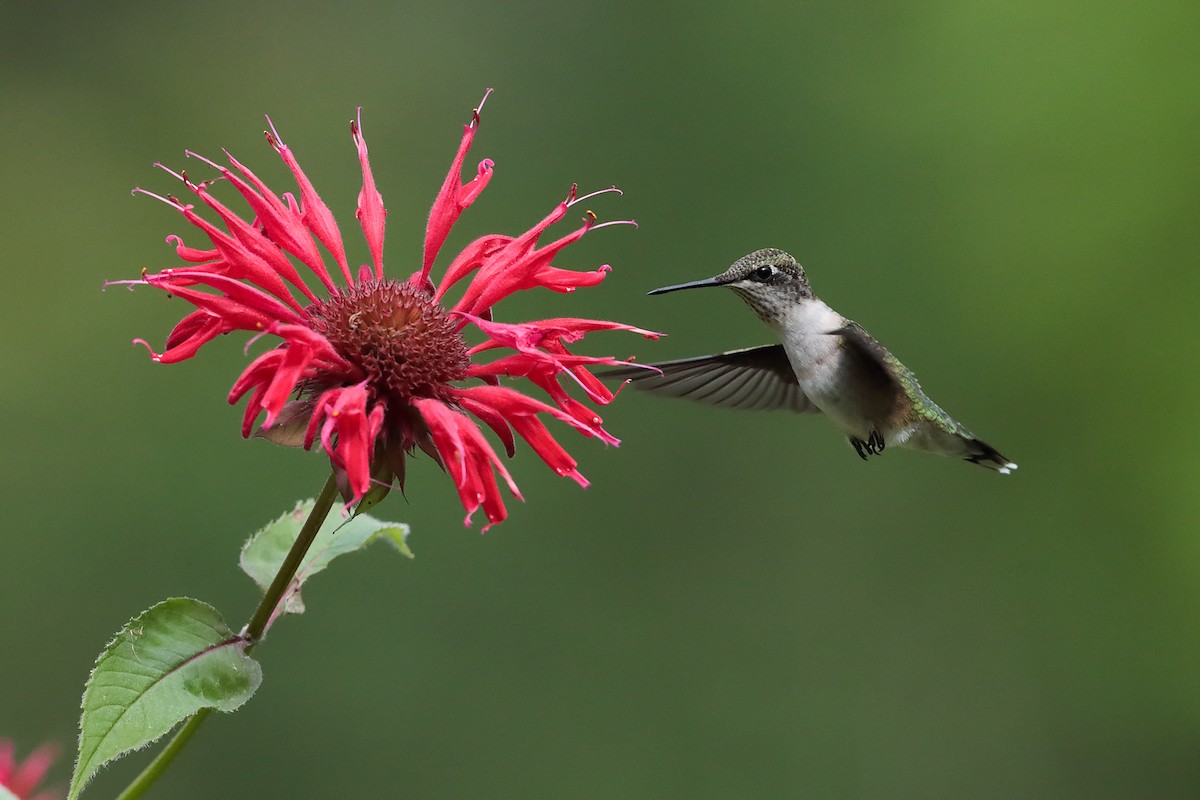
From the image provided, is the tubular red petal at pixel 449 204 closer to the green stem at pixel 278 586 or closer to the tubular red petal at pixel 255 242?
the tubular red petal at pixel 255 242

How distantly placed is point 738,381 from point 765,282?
0.31 m

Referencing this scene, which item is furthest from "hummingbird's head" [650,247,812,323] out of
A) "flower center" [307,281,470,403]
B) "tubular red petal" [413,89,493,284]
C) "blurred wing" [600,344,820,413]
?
"flower center" [307,281,470,403]

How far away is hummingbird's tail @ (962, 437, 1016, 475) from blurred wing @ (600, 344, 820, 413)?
0.29 m

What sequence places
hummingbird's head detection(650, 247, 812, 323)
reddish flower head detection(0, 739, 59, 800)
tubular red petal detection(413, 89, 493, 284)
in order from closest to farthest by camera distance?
1. tubular red petal detection(413, 89, 493, 284)
2. reddish flower head detection(0, 739, 59, 800)
3. hummingbird's head detection(650, 247, 812, 323)

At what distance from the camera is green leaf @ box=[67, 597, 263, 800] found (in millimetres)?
1152

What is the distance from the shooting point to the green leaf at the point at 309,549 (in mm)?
1441

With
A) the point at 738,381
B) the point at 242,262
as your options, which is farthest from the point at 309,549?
the point at 738,381

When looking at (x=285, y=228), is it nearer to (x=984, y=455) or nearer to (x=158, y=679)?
(x=158, y=679)

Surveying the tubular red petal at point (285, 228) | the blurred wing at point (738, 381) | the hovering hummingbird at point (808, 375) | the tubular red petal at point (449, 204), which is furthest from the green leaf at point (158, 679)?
the blurred wing at point (738, 381)

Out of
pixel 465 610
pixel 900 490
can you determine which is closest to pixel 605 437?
pixel 465 610

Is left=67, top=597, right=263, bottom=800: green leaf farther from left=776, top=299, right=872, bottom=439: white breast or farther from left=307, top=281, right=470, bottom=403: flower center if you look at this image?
left=776, top=299, right=872, bottom=439: white breast

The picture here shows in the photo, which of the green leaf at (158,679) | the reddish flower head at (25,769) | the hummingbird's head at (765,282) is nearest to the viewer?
the green leaf at (158,679)

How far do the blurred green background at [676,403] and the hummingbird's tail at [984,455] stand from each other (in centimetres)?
157

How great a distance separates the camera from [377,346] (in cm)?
139
